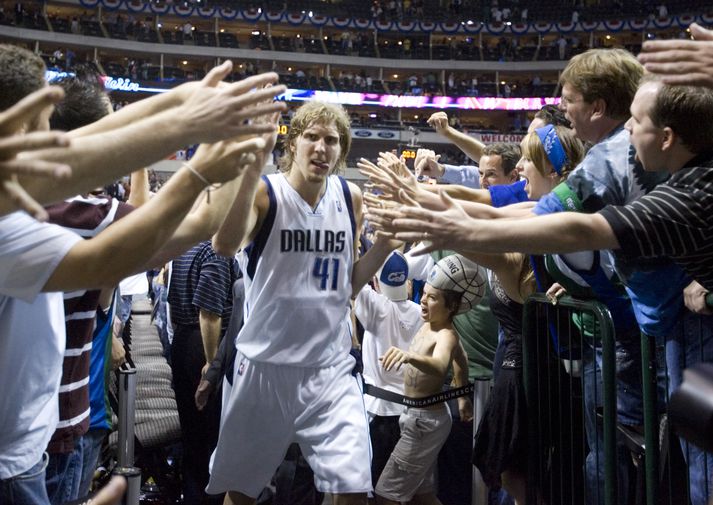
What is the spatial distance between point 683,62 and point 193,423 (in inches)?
143

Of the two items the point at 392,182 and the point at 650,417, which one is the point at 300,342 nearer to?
the point at 392,182

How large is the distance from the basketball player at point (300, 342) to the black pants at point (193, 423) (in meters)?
0.99

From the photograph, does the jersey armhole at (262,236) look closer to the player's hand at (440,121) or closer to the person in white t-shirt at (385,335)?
the person in white t-shirt at (385,335)

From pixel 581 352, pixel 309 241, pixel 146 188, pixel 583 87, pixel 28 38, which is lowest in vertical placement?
pixel 581 352

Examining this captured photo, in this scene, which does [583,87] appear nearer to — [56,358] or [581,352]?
[581,352]

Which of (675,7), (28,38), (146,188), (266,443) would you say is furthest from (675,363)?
(675,7)

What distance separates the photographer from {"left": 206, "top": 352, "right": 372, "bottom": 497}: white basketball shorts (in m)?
3.63

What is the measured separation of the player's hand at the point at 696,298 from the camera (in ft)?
8.18

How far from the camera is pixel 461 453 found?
15.6 ft

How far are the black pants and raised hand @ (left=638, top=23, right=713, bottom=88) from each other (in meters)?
3.28

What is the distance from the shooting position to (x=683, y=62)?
2225 mm

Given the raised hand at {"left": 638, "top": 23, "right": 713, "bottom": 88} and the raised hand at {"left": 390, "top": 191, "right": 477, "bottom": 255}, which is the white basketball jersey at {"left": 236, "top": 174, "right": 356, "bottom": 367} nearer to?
the raised hand at {"left": 390, "top": 191, "right": 477, "bottom": 255}

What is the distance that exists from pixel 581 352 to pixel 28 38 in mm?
42268

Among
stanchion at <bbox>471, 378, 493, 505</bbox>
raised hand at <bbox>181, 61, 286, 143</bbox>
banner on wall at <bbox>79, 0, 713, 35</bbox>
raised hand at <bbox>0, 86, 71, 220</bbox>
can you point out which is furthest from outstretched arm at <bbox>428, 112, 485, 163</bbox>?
banner on wall at <bbox>79, 0, 713, 35</bbox>
